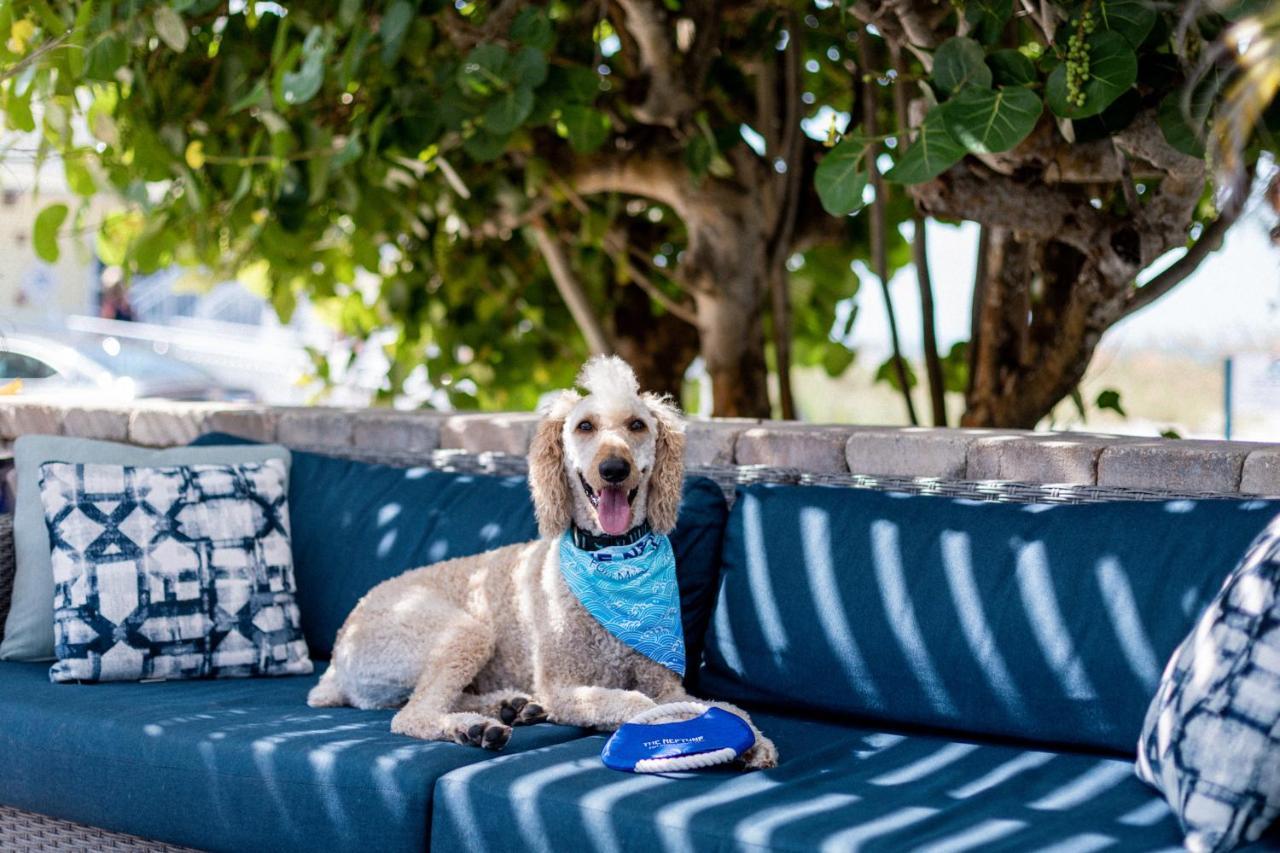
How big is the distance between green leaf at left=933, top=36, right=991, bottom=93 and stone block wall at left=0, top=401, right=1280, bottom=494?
71 cm

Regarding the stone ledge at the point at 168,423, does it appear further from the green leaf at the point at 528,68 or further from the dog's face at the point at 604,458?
the dog's face at the point at 604,458

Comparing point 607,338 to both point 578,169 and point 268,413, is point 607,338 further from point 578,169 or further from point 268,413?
point 268,413

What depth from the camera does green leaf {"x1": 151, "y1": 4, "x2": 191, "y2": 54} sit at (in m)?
3.29

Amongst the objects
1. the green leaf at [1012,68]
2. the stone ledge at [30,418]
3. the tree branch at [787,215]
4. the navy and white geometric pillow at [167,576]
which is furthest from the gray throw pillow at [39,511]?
the green leaf at [1012,68]

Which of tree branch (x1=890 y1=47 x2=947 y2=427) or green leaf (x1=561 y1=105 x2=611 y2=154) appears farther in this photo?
tree branch (x1=890 y1=47 x2=947 y2=427)

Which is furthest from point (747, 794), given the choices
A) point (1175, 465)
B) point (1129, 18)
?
Result: point (1129, 18)

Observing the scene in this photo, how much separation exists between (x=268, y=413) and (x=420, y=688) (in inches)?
60.4

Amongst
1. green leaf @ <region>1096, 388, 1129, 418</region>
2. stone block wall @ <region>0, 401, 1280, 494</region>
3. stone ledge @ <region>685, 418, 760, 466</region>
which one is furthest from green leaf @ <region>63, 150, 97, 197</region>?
green leaf @ <region>1096, 388, 1129, 418</region>

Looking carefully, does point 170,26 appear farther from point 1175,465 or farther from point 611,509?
point 1175,465

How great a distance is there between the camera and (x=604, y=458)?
2354 millimetres

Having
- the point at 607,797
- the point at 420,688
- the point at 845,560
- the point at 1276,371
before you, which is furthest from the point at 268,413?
the point at 1276,371

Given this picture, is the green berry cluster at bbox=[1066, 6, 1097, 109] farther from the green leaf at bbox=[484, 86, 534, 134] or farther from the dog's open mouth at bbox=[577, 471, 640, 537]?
the green leaf at bbox=[484, 86, 534, 134]

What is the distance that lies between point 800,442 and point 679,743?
969 mm

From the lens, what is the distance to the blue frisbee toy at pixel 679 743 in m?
2.08
